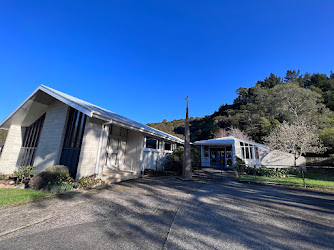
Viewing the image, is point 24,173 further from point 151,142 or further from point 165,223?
point 165,223

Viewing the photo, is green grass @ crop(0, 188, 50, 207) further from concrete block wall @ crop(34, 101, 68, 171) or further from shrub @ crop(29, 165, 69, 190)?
concrete block wall @ crop(34, 101, 68, 171)

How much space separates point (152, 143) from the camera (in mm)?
11539

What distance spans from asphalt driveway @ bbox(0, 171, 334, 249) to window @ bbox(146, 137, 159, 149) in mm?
5808

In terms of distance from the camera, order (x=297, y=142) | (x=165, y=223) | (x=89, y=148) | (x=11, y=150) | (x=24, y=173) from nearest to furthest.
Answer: (x=165, y=223), (x=89, y=148), (x=24, y=173), (x=11, y=150), (x=297, y=142)

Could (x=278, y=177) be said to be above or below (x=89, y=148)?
below

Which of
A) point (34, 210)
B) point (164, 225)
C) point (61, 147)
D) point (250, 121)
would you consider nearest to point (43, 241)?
point (34, 210)

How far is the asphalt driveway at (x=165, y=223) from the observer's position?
8.75 feet

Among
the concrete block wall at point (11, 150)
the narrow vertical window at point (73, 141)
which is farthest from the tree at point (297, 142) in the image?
the concrete block wall at point (11, 150)

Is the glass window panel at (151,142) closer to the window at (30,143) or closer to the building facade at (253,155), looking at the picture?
the building facade at (253,155)

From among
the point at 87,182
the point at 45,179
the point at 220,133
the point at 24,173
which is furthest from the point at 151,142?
the point at 220,133

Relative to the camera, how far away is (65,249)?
96.3 inches

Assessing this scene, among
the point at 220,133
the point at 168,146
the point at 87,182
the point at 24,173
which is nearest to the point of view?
the point at 87,182

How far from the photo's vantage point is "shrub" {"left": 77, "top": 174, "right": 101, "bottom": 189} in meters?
6.15

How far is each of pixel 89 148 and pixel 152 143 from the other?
541cm
